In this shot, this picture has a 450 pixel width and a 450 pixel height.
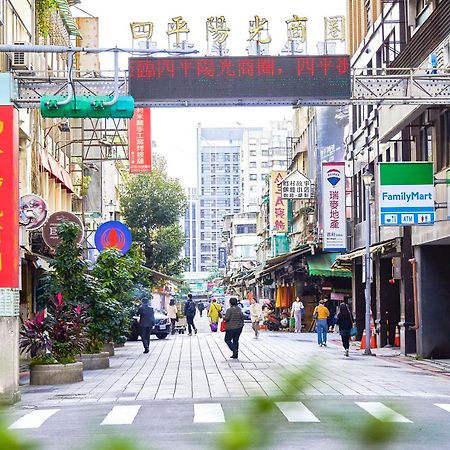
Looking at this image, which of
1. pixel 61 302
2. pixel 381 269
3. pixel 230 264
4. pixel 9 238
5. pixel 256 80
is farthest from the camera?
pixel 230 264

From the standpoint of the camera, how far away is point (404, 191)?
27.0 meters

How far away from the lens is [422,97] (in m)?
21.8

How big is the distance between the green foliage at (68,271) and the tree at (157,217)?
40487 mm

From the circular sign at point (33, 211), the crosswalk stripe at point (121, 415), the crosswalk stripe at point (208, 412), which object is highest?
the circular sign at point (33, 211)

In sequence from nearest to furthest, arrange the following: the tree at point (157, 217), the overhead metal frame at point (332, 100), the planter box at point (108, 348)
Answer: the overhead metal frame at point (332, 100)
the planter box at point (108, 348)
the tree at point (157, 217)

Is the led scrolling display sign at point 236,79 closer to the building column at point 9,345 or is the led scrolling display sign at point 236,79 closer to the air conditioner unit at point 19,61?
the building column at point 9,345

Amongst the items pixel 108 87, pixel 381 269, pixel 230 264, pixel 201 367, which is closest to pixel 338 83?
pixel 108 87

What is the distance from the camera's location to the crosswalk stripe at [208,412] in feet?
45.1

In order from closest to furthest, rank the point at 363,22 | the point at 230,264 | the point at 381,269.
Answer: the point at 381,269
the point at 363,22
the point at 230,264

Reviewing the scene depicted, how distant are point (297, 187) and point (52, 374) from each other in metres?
36.5

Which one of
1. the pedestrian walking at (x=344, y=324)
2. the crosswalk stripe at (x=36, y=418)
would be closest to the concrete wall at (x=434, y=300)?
the pedestrian walking at (x=344, y=324)

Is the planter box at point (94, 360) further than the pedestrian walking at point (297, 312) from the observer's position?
No

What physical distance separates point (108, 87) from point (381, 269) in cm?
1710

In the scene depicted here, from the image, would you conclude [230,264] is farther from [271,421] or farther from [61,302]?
[271,421]
